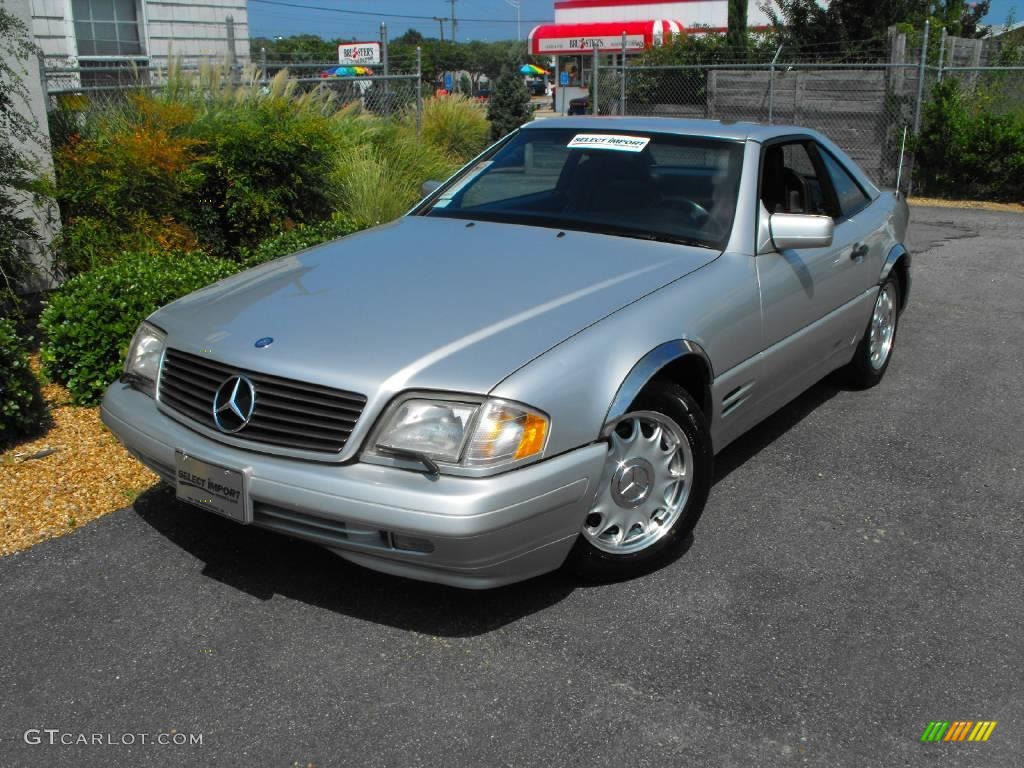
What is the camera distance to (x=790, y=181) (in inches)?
206

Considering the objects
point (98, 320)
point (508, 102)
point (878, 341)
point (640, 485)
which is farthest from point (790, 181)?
point (508, 102)

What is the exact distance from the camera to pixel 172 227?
24.3 ft

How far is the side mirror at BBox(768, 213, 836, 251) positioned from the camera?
4.42m

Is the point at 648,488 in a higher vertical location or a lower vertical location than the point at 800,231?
lower

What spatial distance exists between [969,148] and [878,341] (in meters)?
10.4

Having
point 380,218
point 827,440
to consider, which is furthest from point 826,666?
point 380,218

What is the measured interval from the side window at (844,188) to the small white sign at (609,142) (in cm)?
122

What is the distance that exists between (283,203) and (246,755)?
6.08m

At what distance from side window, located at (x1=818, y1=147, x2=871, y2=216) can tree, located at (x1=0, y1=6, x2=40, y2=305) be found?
467 centimetres

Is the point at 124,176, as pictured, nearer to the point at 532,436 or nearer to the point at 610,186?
the point at 610,186

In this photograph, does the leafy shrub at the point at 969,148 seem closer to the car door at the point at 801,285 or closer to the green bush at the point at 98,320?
the car door at the point at 801,285

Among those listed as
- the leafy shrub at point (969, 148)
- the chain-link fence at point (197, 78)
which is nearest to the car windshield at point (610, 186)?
the chain-link fence at point (197, 78)

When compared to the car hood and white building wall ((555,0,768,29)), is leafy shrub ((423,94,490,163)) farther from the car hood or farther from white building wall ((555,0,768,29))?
white building wall ((555,0,768,29))

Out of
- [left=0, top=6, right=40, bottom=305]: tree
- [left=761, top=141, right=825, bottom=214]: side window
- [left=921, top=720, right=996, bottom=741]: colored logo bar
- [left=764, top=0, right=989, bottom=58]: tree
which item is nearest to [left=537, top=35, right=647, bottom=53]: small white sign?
[left=764, top=0, right=989, bottom=58]: tree
